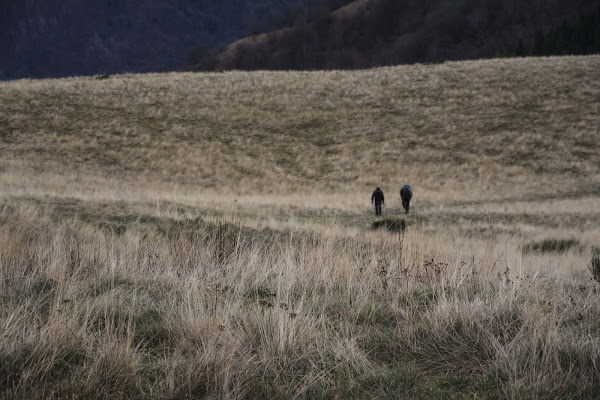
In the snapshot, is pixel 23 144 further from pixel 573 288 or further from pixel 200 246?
pixel 573 288

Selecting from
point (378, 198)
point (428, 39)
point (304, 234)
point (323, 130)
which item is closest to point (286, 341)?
point (304, 234)

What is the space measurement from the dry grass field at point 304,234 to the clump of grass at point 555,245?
12cm

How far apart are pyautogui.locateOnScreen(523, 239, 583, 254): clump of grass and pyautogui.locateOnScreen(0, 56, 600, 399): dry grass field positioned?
0.12 meters

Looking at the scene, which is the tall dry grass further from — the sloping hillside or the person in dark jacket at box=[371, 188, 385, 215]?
the sloping hillside

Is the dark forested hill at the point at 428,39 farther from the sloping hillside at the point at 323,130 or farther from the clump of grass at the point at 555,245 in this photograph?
the clump of grass at the point at 555,245

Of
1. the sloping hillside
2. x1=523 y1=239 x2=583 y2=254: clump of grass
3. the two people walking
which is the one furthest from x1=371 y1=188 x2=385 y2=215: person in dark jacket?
the sloping hillside

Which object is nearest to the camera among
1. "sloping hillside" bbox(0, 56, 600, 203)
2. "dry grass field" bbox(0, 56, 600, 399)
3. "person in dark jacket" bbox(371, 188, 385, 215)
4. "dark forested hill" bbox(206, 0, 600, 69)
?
"dry grass field" bbox(0, 56, 600, 399)

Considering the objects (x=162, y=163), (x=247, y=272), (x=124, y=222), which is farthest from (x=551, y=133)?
(x=247, y=272)

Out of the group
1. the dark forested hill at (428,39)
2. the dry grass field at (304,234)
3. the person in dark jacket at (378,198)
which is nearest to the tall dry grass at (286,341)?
the dry grass field at (304,234)

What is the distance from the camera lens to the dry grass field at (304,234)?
249cm

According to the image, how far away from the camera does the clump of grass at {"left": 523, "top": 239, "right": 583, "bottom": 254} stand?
11.9 meters

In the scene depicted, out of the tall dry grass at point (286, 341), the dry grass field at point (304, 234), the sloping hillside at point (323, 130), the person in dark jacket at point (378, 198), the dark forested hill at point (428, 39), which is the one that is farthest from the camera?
the dark forested hill at point (428, 39)

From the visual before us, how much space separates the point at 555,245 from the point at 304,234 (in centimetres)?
840

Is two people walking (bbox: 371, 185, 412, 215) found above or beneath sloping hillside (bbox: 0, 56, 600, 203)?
beneath
